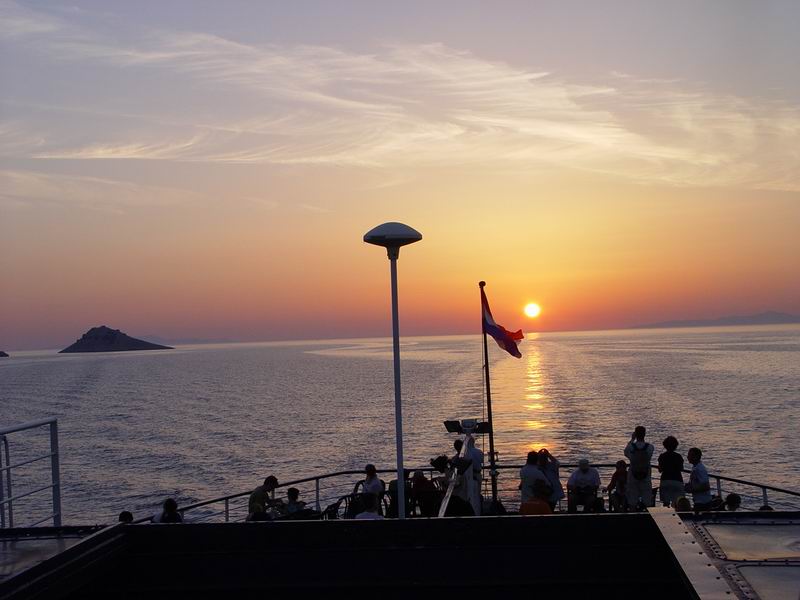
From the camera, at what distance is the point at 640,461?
1355 cm

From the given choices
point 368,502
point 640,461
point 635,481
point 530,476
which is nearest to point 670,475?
point 640,461

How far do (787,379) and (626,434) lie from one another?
2584 inches

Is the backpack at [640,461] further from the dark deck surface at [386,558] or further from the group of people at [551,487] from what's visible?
the dark deck surface at [386,558]

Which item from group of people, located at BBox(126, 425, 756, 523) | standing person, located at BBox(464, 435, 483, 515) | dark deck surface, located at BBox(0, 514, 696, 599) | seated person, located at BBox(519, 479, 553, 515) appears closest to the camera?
dark deck surface, located at BBox(0, 514, 696, 599)

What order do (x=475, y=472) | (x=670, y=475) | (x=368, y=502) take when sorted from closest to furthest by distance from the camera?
(x=368, y=502) → (x=670, y=475) → (x=475, y=472)

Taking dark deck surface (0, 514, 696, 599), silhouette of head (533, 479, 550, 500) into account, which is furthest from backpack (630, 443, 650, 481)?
dark deck surface (0, 514, 696, 599)

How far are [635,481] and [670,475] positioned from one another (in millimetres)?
793

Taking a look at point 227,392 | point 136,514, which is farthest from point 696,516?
point 227,392

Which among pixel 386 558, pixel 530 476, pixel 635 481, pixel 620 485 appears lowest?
pixel 620 485

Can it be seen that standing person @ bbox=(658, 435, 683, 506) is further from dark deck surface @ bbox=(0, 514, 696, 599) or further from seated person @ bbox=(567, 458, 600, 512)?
dark deck surface @ bbox=(0, 514, 696, 599)

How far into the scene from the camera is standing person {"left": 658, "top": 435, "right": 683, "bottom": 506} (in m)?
13.0

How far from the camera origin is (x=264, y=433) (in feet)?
212

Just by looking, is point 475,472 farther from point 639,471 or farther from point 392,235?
point 392,235

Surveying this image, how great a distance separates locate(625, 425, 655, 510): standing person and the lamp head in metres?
5.75
